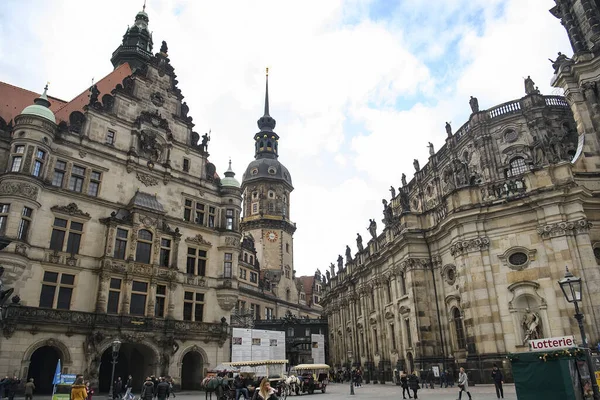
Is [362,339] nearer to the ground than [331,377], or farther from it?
farther from it

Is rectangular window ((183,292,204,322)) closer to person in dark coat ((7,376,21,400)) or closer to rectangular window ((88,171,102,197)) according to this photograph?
rectangular window ((88,171,102,197))

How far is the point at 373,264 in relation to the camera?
42219 mm

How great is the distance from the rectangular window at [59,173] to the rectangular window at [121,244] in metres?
4.92

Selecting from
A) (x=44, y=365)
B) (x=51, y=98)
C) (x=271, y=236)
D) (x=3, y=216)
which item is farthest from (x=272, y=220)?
(x=3, y=216)

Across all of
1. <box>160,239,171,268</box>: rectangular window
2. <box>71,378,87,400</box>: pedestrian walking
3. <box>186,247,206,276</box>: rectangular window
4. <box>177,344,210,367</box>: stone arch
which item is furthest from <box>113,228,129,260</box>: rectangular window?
<box>71,378,87,400</box>: pedestrian walking

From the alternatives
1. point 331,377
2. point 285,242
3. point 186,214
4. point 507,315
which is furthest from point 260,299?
point 507,315

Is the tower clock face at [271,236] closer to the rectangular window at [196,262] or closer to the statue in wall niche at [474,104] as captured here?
the rectangular window at [196,262]

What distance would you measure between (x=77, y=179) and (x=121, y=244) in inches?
213

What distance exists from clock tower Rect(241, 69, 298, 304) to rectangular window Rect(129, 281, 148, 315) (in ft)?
134

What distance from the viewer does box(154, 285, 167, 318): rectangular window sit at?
105ft

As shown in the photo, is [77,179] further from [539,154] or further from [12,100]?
[539,154]

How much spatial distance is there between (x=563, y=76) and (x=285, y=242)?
51.3m

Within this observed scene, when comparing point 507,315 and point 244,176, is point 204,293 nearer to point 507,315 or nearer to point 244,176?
point 507,315

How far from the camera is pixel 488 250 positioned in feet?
89.7
